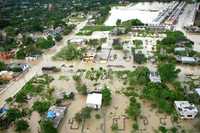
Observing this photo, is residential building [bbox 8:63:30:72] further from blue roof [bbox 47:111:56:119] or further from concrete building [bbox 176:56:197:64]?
concrete building [bbox 176:56:197:64]

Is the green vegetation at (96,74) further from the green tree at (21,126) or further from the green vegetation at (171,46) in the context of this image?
the green tree at (21,126)

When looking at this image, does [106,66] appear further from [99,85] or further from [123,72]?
[99,85]

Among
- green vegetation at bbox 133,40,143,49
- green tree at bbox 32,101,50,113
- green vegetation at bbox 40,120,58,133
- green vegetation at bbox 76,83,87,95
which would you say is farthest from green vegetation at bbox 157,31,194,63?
green vegetation at bbox 40,120,58,133

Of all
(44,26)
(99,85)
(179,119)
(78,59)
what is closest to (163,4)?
(44,26)

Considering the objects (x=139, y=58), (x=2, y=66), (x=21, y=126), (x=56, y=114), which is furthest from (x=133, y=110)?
(x=2, y=66)

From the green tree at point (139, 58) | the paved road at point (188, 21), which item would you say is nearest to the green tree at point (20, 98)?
the green tree at point (139, 58)

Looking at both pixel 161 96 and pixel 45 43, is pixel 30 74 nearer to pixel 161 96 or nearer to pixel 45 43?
pixel 45 43
